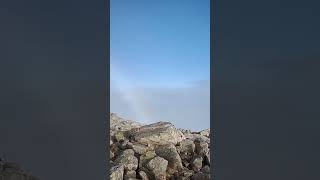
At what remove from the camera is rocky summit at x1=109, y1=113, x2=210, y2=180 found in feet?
24.2

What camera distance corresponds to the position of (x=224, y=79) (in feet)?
8.63

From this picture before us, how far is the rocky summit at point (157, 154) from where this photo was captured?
24.2ft

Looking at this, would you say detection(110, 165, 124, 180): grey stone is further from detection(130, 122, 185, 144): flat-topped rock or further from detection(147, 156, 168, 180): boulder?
detection(130, 122, 185, 144): flat-topped rock

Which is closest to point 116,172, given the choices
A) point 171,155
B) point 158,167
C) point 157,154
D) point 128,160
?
point 128,160

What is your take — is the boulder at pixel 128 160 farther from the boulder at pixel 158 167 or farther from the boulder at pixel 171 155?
the boulder at pixel 171 155
